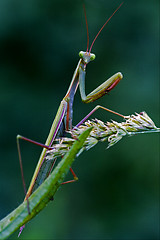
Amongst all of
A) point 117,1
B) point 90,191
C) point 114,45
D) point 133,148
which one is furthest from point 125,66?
point 90,191

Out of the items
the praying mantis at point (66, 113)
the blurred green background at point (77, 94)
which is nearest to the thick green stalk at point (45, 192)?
the praying mantis at point (66, 113)

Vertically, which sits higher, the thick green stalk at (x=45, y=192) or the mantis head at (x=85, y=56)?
the mantis head at (x=85, y=56)

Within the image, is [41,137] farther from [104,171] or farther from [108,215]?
[108,215]

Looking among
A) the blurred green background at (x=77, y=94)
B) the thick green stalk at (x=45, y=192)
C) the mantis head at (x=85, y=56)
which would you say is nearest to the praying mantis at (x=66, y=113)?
the mantis head at (x=85, y=56)

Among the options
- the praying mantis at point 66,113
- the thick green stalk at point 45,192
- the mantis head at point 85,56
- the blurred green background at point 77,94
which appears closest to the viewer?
the thick green stalk at point 45,192

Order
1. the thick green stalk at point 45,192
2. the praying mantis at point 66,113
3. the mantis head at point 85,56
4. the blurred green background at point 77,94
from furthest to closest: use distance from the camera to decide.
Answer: the blurred green background at point 77,94 < the mantis head at point 85,56 < the praying mantis at point 66,113 < the thick green stalk at point 45,192

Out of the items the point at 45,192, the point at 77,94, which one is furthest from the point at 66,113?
the point at 77,94

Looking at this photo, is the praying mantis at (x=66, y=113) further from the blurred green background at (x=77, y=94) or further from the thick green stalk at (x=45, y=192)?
the blurred green background at (x=77, y=94)

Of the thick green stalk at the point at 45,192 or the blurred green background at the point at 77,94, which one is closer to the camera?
the thick green stalk at the point at 45,192

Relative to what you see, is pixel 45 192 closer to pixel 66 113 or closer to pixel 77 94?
pixel 66 113
